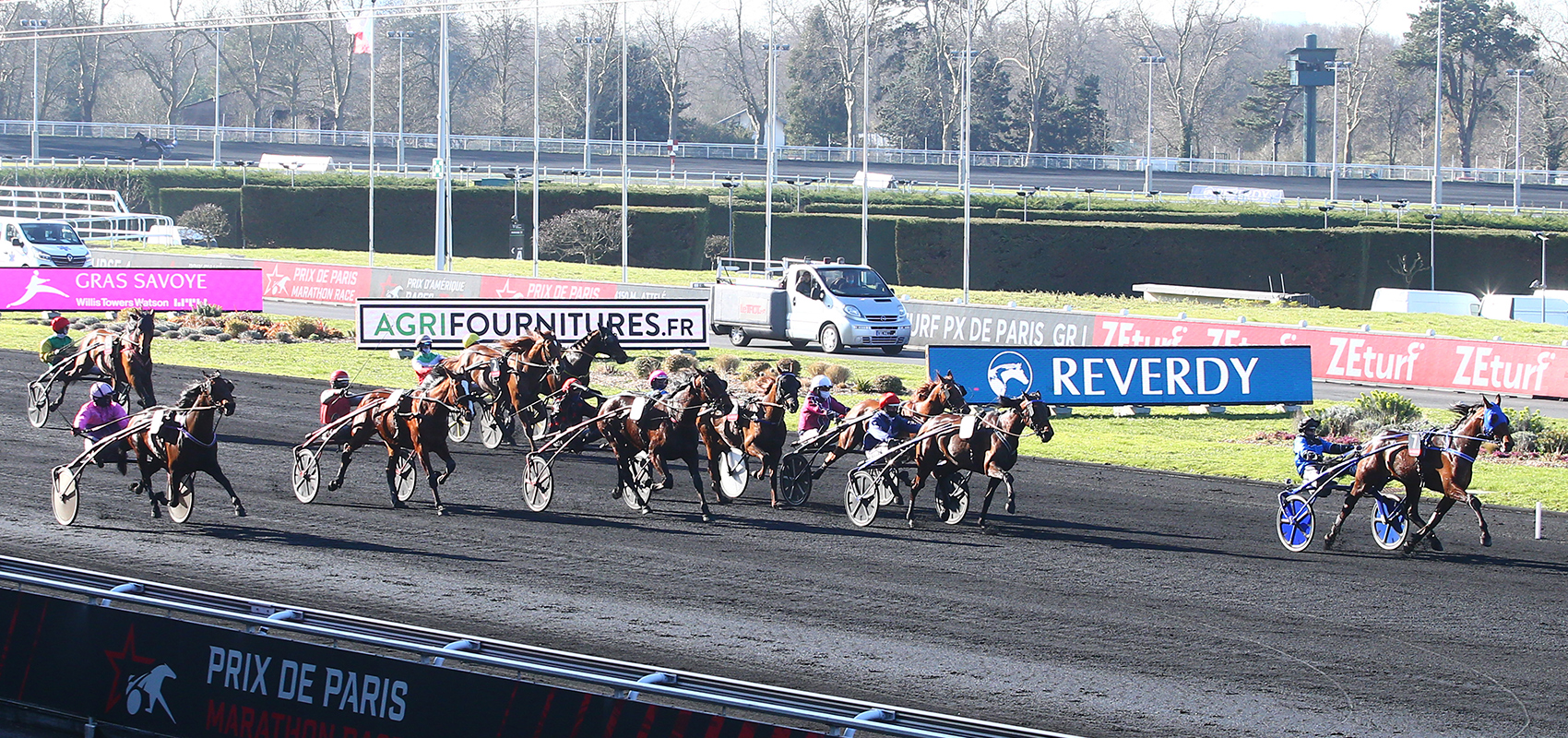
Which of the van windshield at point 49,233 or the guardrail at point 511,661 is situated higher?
the van windshield at point 49,233

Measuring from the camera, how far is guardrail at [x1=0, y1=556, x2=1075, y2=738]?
23.1 ft

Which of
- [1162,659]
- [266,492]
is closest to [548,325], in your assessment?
[266,492]

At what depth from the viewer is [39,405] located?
72.3 feet

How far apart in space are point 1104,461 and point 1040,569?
275 inches

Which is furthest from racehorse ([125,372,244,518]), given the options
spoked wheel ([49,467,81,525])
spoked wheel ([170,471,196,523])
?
spoked wheel ([49,467,81,525])

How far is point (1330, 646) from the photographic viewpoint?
11.3m

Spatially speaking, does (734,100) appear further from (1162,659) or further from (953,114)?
(1162,659)

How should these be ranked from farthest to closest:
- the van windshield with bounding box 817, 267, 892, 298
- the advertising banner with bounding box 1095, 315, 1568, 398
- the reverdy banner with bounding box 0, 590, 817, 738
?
the van windshield with bounding box 817, 267, 892, 298 → the advertising banner with bounding box 1095, 315, 1568, 398 → the reverdy banner with bounding box 0, 590, 817, 738

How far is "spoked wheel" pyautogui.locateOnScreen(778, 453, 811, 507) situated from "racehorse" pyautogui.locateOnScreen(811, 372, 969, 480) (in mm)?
129

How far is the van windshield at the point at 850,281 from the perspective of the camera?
33531mm

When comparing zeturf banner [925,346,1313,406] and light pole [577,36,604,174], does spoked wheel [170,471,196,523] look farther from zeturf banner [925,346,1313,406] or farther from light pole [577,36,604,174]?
light pole [577,36,604,174]

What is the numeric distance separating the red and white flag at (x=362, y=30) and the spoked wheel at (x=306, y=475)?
3836cm

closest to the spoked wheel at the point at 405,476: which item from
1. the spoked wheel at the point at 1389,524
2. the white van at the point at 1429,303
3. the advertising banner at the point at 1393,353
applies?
the spoked wheel at the point at 1389,524

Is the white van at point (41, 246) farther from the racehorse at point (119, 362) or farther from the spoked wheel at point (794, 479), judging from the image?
the spoked wheel at point (794, 479)
